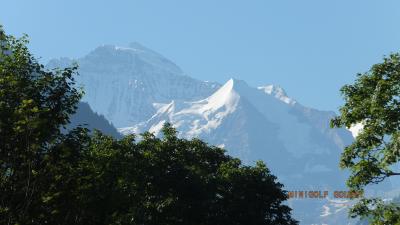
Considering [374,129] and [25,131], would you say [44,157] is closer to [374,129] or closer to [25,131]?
[25,131]

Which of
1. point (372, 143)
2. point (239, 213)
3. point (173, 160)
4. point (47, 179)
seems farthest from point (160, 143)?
point (47, 179)

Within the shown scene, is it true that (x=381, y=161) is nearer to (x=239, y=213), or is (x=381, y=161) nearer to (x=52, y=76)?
(x=52, y=76)

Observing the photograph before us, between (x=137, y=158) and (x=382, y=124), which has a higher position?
(x=137, y=158)

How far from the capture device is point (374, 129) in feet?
86.4

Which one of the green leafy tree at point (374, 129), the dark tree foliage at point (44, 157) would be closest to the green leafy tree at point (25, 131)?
the dark tree foliage at point (44, 157)

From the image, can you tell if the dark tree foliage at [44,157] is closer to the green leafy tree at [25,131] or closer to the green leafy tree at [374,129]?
the green leafy tree at [25,131]

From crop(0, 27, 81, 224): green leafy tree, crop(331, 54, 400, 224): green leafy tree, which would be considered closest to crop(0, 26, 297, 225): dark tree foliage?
crop(0, 27, 81, 224): green leafy tree

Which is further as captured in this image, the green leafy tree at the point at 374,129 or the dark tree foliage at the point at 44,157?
the green leafy tree at the point at 374,129

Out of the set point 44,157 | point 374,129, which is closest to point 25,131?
point 44,157

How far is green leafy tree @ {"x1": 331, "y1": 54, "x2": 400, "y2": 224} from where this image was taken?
2597cm

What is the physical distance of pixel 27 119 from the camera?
19.0m

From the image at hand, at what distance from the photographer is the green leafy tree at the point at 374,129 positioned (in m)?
26.0

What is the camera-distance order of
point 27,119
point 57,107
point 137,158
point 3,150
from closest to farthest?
1. point 27,119
2. point 3,150
3. point 57,107
4. point 137,158

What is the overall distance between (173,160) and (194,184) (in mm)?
3589
